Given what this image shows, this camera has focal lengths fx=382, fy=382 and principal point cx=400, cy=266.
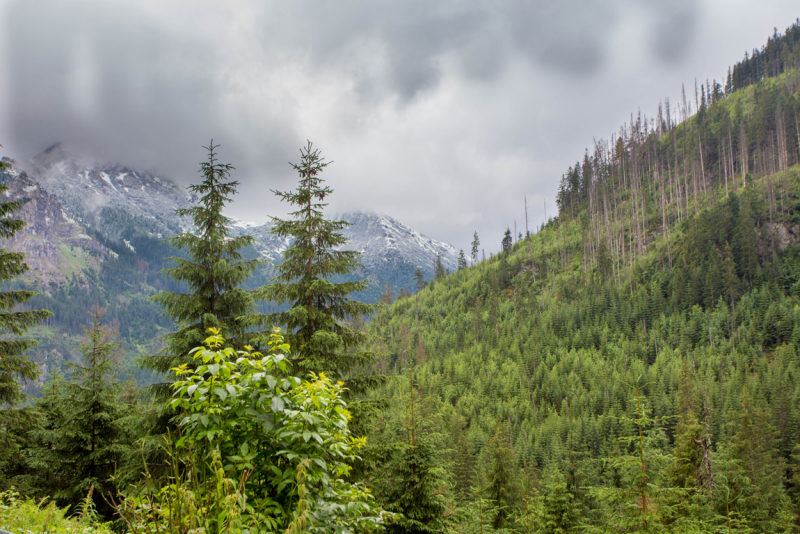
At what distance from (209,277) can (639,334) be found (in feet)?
299

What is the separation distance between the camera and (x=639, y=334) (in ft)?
266

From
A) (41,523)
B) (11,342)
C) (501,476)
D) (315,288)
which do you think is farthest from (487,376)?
(41,523)

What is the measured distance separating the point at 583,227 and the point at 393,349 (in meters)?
74.0

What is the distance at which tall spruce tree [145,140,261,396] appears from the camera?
991 centimetres

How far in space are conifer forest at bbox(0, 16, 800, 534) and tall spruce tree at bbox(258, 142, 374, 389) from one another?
64 millimetres

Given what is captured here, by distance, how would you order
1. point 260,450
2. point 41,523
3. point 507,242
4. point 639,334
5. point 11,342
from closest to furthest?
point 260,450 → point 41,523 → point 11,342 → point 639,334 → point 507,242

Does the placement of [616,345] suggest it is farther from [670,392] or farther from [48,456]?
[48,456]

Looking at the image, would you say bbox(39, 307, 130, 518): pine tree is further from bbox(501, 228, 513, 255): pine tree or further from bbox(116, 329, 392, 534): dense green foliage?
bbox(501, 228, 513, 255): pine tree

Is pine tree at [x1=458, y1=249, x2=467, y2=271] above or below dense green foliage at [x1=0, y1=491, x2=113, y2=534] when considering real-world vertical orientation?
above

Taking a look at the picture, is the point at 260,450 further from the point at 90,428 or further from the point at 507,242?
the point at 507,242

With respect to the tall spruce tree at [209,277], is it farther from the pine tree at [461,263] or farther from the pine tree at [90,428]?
the pine tree at [461,263]

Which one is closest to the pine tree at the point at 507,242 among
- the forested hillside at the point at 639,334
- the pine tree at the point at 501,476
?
the forested hillside at the point at 639,334

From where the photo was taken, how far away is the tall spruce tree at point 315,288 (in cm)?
969

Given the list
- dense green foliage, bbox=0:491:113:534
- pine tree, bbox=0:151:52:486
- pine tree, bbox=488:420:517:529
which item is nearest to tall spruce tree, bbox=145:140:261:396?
pine tree, bbox=0:151:52:486
